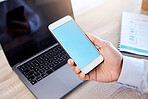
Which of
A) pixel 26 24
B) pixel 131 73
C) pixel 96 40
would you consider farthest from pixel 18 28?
pixel 131 73

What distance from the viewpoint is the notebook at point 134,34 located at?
2.67 ft

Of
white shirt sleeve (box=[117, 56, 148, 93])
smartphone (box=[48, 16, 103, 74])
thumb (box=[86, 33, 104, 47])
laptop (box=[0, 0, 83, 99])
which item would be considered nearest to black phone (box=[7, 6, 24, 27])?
laptop (box=[0, 0, 83, 99])

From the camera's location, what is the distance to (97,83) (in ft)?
2.32

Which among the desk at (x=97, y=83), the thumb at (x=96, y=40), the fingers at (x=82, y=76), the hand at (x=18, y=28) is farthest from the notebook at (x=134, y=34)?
the hand at (x=18, y=28)

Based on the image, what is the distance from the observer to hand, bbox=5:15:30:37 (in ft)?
2.38

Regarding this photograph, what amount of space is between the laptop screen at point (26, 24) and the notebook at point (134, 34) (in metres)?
0.30

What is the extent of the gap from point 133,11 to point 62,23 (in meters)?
0.60

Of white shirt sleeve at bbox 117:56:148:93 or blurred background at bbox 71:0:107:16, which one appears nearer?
white shirt sleeve at bbox 117:56:148:93

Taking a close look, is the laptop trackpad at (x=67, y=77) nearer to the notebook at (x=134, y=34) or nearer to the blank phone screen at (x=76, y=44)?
the blank phone screen at (x=76, y=44)

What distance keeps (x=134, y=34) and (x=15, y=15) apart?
1.82ft

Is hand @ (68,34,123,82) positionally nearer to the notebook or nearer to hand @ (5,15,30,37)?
the notebook

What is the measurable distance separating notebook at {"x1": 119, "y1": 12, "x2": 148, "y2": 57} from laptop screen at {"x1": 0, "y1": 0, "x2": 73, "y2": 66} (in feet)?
0.98

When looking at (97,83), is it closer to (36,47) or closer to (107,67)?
(107,67)

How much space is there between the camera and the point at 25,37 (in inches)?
30.9
